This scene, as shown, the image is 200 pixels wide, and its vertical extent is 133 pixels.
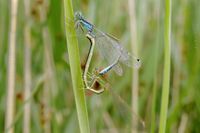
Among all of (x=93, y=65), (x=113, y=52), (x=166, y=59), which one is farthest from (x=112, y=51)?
(x=93, y=65)

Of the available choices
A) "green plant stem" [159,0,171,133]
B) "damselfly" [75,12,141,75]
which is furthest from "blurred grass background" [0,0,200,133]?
"green plant stem" [159,0,171,133]

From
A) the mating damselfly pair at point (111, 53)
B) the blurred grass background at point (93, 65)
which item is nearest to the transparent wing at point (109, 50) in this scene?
the mating damselfly pair at point (111, 53)

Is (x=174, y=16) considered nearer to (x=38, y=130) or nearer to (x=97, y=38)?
(x=38, y=130)

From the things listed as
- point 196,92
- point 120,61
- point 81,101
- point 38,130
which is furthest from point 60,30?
point 81,101

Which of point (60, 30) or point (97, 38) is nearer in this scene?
point (97, 38)

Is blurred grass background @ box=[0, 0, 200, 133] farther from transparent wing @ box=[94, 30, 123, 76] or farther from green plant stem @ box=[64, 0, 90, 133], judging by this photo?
green plant stem @ box=[64, 0, 90, 133]

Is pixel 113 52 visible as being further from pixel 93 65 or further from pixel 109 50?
pixel 93 65

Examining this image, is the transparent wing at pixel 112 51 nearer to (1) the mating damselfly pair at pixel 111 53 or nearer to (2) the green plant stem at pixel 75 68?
(1) the mating damselfly pair at pixel 111 53
